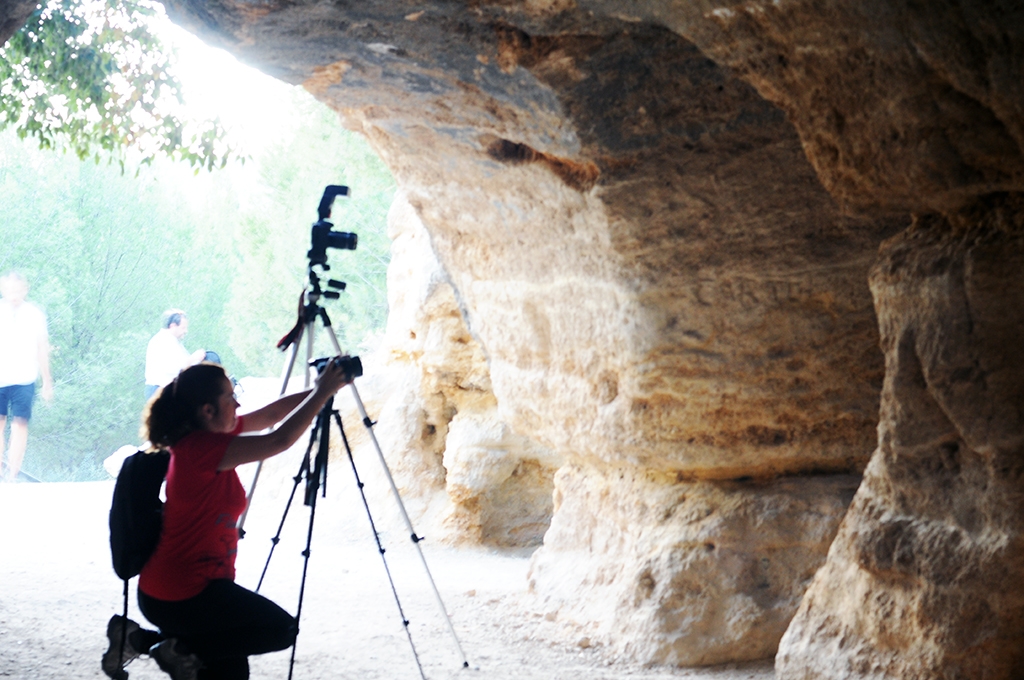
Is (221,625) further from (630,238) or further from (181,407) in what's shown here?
(630,238)

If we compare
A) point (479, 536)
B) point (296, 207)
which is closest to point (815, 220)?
point (479, 536)

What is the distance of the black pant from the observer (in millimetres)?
2676

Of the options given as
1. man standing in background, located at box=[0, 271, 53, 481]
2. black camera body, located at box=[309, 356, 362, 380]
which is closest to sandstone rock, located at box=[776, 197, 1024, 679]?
black camera body, located at box=[309, 356, 362, 380]

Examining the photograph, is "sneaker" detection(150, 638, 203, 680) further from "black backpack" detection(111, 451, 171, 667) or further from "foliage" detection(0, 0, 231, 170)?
"foliage" detection(0, 0, 231, 170)

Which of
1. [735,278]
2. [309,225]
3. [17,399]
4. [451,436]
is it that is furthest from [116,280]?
[735,278]

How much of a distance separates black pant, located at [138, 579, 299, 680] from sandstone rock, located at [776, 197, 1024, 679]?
154cm

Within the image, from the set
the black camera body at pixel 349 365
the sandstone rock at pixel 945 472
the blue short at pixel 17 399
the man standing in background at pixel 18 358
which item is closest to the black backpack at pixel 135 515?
the black camera body at pixel 349 365

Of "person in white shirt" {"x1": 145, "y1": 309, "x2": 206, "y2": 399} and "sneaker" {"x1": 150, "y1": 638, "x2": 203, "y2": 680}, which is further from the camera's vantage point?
"person in white shirt" {"x1": 145, "y1": 309, "x2": 206, "y2": 399}

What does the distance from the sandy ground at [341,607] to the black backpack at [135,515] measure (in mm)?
1210

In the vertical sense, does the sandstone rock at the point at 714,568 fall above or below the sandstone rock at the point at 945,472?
below

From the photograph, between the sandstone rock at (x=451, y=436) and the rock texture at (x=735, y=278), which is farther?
the sandstone rock at (x=451, y=436)

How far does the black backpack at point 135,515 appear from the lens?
2664 mm

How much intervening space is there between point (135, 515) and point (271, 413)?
2.06 ft

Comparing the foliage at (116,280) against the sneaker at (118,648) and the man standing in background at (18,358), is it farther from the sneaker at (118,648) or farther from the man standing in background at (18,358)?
the sneaker at (118,648)
